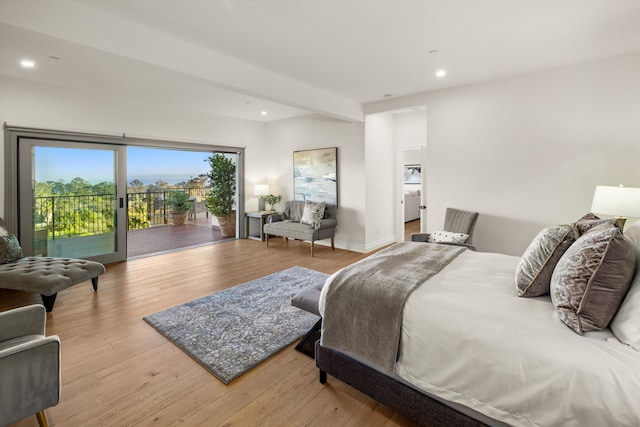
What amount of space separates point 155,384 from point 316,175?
4783mm

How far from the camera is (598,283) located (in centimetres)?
128

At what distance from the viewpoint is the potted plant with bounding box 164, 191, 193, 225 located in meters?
9.21

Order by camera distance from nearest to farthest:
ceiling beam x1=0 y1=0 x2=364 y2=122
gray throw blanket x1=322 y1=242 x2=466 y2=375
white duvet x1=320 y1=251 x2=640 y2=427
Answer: white duvet x1=320 y1=251 x2=640 y2=427
gray throw blanket x1=322 y1=242 x2=466 y2=375
ceiling beam x1=0 y1=0 x2=364 y2=122

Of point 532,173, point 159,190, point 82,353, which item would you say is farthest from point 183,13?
point 159,190

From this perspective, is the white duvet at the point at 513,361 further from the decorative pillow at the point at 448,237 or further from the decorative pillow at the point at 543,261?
the decorative pillow at the point at 448,237

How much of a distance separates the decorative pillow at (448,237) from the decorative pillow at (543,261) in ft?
7.28

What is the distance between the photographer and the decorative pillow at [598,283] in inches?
49.8

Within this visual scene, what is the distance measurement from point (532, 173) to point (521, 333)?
11.2ft

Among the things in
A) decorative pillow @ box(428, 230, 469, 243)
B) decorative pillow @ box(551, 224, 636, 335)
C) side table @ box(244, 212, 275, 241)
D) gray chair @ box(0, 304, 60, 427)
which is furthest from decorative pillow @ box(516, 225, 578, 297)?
side table @ box(244, 212, 275, 241)

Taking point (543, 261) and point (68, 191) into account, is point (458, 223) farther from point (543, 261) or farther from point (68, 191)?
point (68, 191)

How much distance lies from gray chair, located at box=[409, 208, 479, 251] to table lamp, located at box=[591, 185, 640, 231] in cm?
136

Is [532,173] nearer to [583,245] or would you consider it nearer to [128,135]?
[583,245]

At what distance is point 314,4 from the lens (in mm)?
2420

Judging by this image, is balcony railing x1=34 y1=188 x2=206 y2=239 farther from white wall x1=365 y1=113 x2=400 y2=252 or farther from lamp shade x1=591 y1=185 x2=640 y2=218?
lamp shade x1=591 y1=185 x2=640 y2=218
